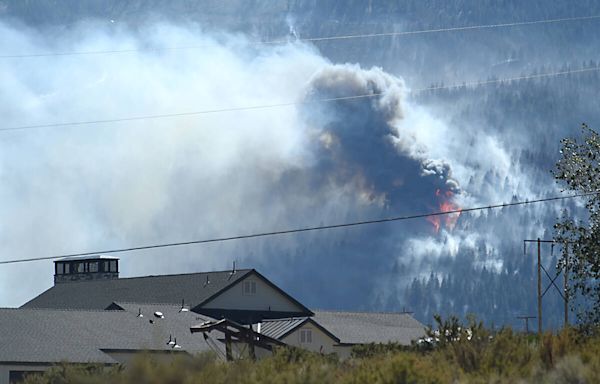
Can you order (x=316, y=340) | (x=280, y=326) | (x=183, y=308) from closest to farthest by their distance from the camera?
(x=183, y=308), (x=280, y=326), (x=316, y=340)

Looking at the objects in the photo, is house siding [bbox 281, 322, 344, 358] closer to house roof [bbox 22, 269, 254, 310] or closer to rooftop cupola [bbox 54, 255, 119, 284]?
house roof [bbox 22, 269, 254, 310]

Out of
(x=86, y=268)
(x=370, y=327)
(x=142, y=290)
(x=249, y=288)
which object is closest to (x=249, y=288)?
(x=249, y=288)

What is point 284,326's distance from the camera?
89562 mm

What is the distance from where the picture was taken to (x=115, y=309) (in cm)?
8669

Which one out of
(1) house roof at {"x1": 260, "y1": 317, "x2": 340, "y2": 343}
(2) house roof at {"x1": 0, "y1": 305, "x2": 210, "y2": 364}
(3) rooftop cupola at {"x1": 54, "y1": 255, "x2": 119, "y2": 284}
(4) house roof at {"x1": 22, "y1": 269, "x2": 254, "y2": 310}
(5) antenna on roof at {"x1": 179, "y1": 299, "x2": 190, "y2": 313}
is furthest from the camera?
(3) rooftop cupola at {"x1": 54, "y1": 255, "x2": 119, "y2": 284}

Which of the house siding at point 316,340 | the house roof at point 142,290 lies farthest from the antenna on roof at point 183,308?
the house siding at point 316,340

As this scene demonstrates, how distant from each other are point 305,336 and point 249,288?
7.68 meters

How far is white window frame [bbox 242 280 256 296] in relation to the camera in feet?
315

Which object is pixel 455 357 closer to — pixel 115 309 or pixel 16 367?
pixel 16 367

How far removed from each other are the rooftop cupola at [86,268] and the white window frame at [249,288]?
26842 millimetres

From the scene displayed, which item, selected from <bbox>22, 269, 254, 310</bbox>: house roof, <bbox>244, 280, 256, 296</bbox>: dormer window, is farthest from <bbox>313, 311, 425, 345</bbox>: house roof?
<bbox>22, 269, 254, 310</bbox>: house roof

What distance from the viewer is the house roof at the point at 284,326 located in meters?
87.1

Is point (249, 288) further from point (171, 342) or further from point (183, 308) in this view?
point (171, 342)

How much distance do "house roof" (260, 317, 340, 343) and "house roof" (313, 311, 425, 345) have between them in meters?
2.55
